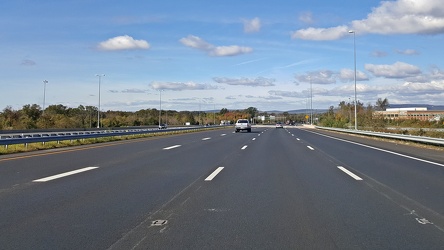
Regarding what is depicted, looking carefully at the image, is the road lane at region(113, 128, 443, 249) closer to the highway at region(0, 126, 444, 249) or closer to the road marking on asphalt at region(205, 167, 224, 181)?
the highway at region(0, 126, 444, 249)

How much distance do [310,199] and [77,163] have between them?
34.6ft

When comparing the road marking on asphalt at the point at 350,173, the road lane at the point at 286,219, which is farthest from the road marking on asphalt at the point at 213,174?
the road marking on asphalt at the point at 350,173

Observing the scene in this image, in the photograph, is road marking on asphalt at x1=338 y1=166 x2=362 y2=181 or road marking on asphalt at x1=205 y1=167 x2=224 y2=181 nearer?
road marking on asphalt at x1=205 y1=167 x2=224 y2=181

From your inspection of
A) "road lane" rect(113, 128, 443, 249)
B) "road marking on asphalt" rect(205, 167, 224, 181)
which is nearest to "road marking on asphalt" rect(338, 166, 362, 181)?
"road lane" rect(113, 128, 443, 249)

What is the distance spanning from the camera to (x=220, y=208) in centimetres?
860

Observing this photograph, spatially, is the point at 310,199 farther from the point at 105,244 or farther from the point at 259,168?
the point at 259,168

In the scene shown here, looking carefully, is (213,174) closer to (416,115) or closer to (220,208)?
(220,208)

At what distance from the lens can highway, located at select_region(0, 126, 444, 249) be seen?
640 centimetres

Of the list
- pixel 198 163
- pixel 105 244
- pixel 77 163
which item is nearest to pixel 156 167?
pixel 198 163

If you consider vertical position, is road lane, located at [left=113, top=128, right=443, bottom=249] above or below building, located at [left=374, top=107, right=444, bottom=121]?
below

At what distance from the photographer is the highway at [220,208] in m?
6.40

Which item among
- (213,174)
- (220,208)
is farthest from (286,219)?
(213,174)

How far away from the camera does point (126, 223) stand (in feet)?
24.2

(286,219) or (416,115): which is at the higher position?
(416,115)
